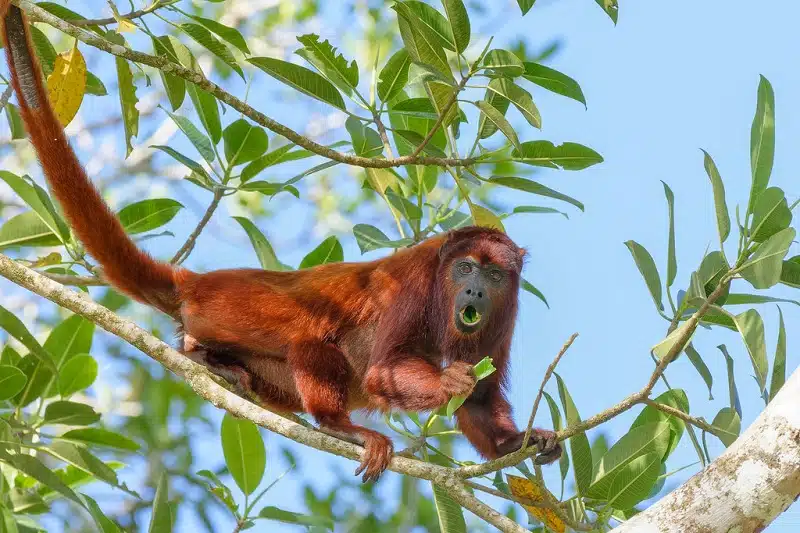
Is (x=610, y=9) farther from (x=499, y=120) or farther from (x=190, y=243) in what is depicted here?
(x=190, y=243)

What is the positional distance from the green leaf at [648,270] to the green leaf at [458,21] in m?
1.03

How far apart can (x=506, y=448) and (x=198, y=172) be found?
2040 millimetres

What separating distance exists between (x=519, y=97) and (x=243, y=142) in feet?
5.67

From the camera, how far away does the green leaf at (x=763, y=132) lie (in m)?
3.19

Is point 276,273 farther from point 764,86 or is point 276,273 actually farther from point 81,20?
point 764,86

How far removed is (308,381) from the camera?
4.68 m

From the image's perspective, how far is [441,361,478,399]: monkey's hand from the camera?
4.18 m

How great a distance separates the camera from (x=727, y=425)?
333 centimetres

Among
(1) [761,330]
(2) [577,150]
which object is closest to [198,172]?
(2) [577,150]

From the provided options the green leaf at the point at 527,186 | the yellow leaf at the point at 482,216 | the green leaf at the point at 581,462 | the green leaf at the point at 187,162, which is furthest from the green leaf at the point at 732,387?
the green leaf at the point at 187,162

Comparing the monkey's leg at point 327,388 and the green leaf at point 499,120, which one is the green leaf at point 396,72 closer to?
the green leaf at point 499,120

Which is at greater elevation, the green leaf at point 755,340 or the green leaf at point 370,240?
the green leaf at point 370,240

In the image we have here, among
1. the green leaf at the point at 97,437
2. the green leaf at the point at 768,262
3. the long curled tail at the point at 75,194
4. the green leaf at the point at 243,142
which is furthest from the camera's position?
the green leaf at the point at 243,142

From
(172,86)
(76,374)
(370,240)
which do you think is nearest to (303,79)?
(172,86)
